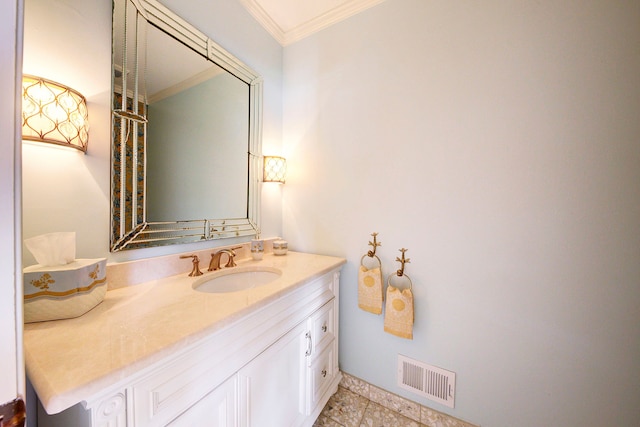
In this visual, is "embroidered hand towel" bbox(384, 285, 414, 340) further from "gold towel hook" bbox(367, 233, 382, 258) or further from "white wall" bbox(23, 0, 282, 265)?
"white wall" bbox(23, 0, 282, 265)

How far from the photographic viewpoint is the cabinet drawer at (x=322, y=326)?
1.14 m

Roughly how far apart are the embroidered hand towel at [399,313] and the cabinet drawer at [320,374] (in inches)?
14.7

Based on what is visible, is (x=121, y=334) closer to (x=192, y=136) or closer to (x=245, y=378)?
(x=245, y=378)

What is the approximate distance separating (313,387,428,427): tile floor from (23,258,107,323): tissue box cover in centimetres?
125

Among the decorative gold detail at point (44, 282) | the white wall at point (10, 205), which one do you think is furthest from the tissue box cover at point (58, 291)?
the white wall at point (10, 205)

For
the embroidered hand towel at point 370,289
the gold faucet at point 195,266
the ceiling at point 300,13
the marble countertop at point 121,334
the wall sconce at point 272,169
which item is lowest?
the embroidered hand towel at point 370,289

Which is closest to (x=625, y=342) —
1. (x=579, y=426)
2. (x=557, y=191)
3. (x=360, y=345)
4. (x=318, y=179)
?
(x=579, y=426)

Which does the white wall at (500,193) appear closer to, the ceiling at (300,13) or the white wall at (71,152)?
the ceiling at (300,13)

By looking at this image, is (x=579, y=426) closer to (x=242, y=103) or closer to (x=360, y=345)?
(x=360, y=345)

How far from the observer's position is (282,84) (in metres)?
1.71

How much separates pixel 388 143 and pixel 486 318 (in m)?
1.05

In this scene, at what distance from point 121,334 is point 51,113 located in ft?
2.33

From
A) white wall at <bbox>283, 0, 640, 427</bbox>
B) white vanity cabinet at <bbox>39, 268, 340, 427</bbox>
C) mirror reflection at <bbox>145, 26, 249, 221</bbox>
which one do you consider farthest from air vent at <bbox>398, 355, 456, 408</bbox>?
mirror reflection at <bbox>145, 26, 249, 221</bbox>

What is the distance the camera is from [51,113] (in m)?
0.68
